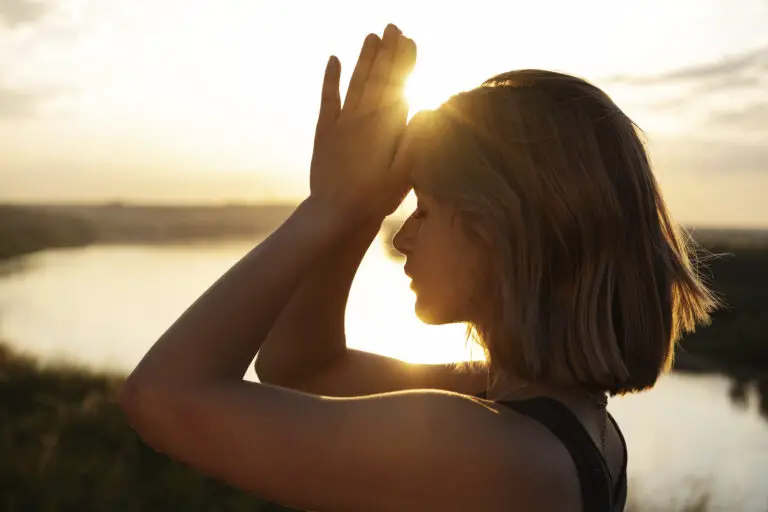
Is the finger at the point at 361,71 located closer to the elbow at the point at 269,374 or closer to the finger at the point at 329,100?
the finger at the point at 329,100

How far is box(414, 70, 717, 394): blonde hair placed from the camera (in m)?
1.41

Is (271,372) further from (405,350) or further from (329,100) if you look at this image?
(405,350)

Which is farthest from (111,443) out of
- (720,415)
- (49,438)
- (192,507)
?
(720,415)

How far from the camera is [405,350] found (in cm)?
1530

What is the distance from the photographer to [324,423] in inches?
49.7

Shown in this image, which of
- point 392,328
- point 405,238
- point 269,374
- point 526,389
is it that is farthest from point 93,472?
point 392,328

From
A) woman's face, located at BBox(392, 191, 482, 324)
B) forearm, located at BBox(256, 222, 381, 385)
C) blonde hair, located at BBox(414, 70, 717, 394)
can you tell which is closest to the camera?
blonde hair, located at BBox(414, 70, 717, 394)

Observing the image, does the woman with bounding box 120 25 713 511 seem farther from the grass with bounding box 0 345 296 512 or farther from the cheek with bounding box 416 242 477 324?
the grass with bounding box 0 345 296 512

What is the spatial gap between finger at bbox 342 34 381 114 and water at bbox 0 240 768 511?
422mm

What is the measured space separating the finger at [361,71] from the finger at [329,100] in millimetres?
21

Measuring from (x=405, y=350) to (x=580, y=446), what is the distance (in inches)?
552

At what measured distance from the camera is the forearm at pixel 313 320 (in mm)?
1828

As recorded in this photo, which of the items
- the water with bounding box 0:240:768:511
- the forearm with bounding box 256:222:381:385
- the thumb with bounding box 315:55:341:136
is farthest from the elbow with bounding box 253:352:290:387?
the thumb with bounding box 315:55:341:136

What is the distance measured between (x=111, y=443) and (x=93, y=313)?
17.6m
